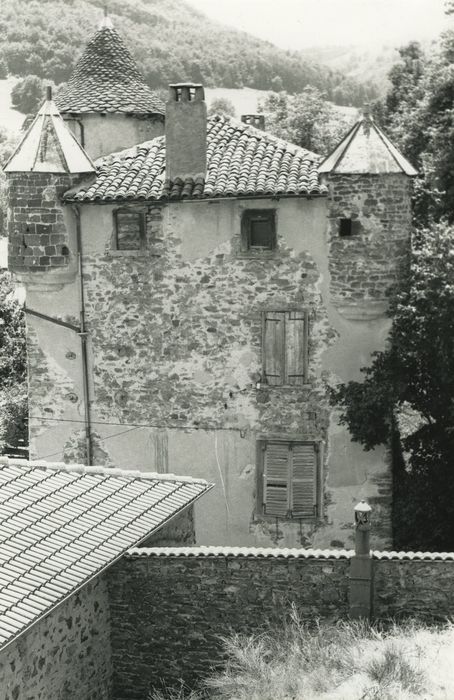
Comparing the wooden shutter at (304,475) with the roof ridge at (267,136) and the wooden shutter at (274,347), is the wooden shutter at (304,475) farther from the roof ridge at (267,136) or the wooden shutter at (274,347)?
the roof ridge at (267,136)

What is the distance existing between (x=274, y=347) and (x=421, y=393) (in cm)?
301

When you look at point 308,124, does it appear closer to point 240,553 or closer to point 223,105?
point 223,105

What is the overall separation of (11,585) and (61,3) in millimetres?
79275

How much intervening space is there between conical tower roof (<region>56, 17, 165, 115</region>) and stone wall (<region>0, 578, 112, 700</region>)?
41.6 ft

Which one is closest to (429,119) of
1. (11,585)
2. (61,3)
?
(11,585)

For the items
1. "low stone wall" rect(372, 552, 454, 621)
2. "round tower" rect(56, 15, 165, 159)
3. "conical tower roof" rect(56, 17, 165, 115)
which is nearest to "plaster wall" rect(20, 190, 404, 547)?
"round tower" rect(56, 15, 165, 159)

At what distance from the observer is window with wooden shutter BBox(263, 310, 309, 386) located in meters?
21.3

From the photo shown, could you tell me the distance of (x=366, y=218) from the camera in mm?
20734

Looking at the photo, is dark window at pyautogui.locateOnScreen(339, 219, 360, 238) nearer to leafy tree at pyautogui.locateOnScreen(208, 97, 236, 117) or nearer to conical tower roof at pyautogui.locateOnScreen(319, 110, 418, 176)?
conical tower roof at pyautogui.locateOnScreen(319, 110, 418, 176)

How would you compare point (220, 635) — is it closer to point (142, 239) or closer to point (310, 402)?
point (310, 402)

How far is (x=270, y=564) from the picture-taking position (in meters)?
15.6

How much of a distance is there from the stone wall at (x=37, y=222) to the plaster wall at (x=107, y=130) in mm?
3299

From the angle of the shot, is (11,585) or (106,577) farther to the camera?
(106,577)

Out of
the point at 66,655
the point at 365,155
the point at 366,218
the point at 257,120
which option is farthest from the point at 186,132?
the point at 66,655
